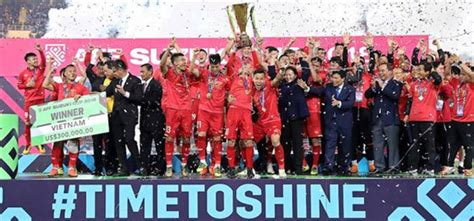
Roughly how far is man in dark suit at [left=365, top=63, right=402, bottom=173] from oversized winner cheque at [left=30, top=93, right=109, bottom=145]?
340cm

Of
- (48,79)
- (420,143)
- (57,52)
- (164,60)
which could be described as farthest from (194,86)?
(57,52)

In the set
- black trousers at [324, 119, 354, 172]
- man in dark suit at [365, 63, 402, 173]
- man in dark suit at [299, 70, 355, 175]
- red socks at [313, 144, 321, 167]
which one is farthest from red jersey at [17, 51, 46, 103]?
man in dark suit at [365, 63, 402, 173]

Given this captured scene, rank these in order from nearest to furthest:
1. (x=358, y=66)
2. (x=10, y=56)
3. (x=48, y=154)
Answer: (x=358, y=66) → (x=48, y=154) → (x=10, y=56)

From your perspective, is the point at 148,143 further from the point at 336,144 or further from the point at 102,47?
the point at 102,47

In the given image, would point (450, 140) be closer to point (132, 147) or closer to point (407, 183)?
point (407, 183)

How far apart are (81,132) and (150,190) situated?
133 centimetres

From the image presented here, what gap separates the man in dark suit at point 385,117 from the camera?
10086mm

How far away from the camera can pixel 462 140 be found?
10195 mm

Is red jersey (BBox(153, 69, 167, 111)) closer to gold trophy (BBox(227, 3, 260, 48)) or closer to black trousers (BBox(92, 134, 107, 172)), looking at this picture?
black trousers (BBox(92, 134, 107, 172))

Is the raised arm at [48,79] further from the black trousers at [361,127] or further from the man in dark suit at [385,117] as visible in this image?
the man in dark suit at [385,117]

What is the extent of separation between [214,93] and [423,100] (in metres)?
2.61

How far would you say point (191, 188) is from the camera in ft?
29.7

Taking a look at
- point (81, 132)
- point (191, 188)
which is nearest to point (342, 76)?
point (191, 188)

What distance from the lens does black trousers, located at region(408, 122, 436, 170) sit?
1002 cm
